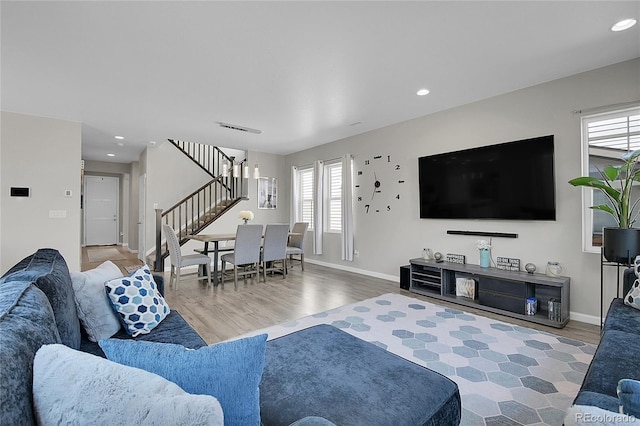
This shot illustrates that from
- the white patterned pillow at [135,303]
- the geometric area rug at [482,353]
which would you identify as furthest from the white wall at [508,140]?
the white patterned pillow at [135,303]

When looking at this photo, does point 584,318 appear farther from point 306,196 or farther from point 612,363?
point 306,196

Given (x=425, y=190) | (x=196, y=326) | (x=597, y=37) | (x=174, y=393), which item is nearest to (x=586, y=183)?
(x=597, y=37)

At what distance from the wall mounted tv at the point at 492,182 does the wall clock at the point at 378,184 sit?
0.53m

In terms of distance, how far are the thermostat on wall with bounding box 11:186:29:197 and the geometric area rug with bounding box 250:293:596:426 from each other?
4.29 m

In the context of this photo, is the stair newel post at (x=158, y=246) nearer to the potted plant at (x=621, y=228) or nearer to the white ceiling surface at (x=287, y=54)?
the white ceiling surface at (x=287, y=54)

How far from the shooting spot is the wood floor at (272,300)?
3027 mm

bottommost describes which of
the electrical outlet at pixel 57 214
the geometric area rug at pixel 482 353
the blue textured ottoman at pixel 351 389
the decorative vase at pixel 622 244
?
the geometric area rug at pixel 482 353

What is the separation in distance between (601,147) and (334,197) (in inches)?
165

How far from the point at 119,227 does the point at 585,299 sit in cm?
1124

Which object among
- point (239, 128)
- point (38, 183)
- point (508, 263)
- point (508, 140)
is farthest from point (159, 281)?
point (508, 140)

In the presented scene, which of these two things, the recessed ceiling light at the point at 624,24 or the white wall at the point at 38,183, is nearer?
the recessed ceiling light at the point at 624,24

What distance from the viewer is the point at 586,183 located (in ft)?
8.66

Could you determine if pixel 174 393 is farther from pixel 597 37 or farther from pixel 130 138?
pixel 130 138

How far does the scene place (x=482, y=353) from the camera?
2492 millimetres
